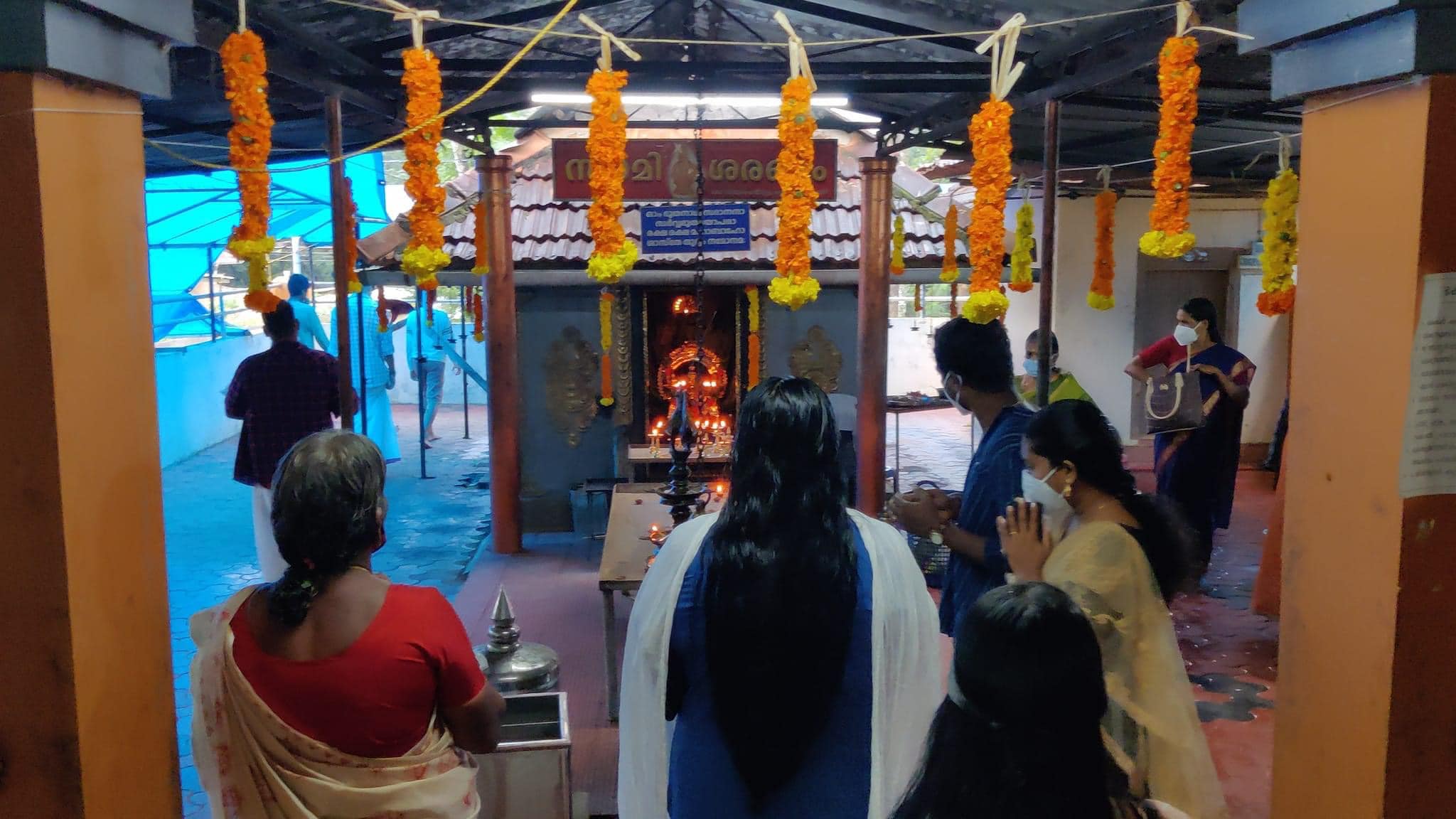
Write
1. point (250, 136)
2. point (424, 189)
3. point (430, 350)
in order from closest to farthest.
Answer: point (250, 136)
point (424, 189)
point (430, 350)

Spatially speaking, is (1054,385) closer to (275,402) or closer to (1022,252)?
(1022,252)

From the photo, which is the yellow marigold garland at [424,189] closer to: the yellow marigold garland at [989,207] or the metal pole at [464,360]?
the yellow marigold garland at [989,207]

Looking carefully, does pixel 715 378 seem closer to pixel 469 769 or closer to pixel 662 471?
pixel 662 471

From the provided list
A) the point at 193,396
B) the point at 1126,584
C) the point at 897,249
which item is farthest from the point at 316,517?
the point at 193,396

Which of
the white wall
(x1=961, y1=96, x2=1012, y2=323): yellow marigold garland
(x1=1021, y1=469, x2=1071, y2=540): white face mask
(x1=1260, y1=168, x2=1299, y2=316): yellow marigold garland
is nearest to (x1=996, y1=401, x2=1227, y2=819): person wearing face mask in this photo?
(x1=1021, y1=469, x2=1071, y2=540): white face mask

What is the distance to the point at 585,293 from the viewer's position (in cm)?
932

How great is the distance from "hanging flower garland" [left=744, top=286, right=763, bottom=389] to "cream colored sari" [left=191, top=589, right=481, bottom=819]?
7.11 meters

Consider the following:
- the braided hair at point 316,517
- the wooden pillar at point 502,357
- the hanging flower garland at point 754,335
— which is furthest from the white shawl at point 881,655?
the hanging flower garland at point 754,335

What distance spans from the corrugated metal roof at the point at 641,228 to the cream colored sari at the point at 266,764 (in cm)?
656

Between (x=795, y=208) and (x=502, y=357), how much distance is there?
4213 millimetres

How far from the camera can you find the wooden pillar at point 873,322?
8.35 metres

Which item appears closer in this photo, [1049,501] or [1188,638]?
[1049,501]

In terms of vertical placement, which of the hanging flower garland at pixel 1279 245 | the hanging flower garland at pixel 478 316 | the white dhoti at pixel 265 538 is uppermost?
the hanging flower garland at pixel 1279 245

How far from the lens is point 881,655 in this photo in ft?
7.12
